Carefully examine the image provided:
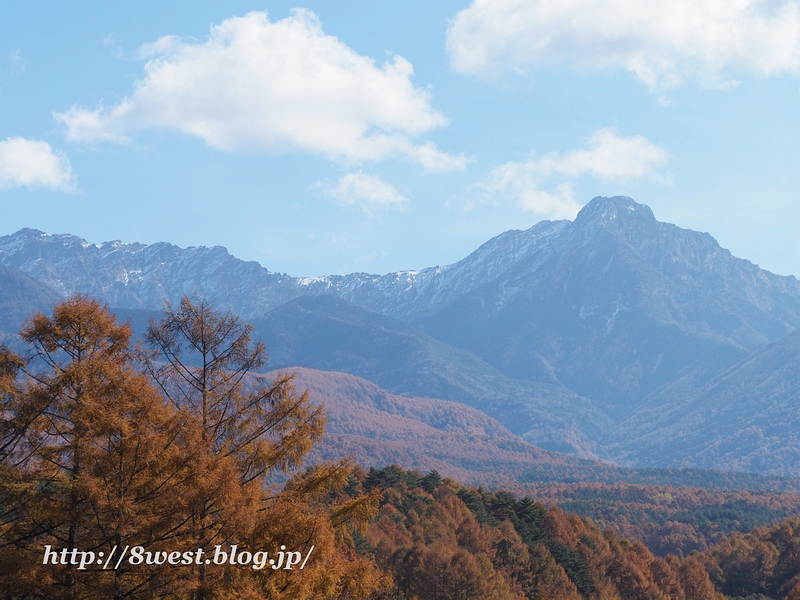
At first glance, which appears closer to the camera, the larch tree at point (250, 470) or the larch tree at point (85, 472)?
the larch tree at point (85, 472)

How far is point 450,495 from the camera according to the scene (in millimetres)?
108438

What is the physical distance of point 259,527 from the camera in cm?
1962

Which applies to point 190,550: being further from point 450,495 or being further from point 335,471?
point 450,495

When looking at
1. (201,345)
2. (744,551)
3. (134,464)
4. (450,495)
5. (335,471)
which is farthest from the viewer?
(744,551)

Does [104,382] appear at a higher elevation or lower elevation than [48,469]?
higher

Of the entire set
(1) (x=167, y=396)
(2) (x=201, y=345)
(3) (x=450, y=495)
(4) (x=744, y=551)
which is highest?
(2) (x=201, y=345)

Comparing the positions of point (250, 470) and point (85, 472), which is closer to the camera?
point (85, 472)

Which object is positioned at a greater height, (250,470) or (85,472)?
(85,472)

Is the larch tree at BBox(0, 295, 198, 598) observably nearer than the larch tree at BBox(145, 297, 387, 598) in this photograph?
Yes

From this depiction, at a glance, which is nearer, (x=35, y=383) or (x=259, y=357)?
(x=35, y=383)

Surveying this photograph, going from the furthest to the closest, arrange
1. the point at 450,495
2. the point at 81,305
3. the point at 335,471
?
the point at 450,495 → the point at 335,471 → the point at 81,305

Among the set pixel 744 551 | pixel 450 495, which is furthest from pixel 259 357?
pixel 744 551

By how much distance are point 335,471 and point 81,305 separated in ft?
25.9

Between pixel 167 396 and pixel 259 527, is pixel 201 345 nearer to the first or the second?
pixel 167 396
